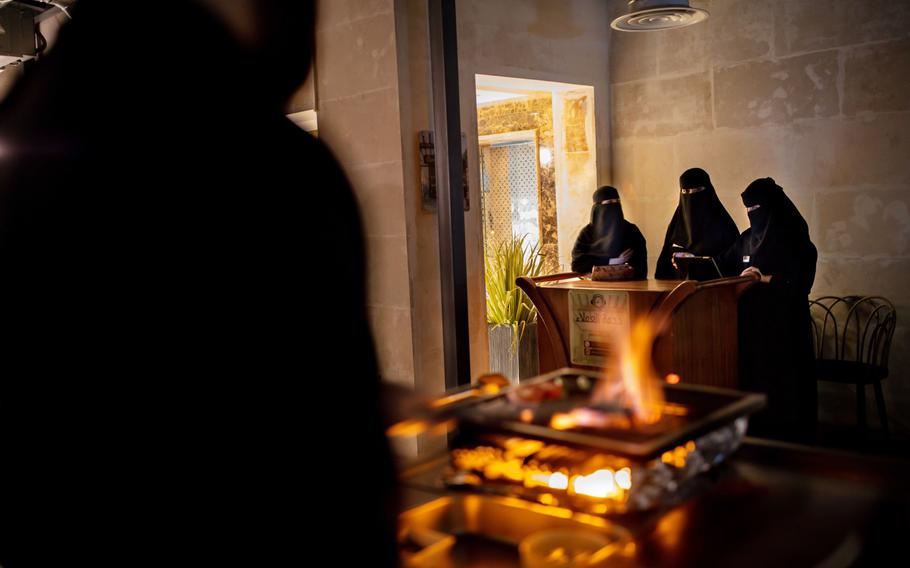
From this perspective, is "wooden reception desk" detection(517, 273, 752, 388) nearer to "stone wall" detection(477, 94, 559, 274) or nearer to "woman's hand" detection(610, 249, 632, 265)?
"woman's hand" detection(610, 249, 632, 265)

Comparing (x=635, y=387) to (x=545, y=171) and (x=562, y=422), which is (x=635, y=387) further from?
(x=545, y=171)

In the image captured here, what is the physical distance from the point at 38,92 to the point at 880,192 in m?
5.27

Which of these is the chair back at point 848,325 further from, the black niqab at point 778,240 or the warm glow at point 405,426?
the warm glow at point 405,426

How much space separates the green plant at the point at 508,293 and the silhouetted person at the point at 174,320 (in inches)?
182

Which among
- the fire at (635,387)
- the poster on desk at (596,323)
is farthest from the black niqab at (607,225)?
the fire at (635,387)

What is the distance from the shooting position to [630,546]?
48.0 inches

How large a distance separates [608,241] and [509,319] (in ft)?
2.80

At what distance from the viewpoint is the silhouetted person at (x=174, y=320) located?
3.31 ft

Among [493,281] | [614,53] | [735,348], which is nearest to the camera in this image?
[735,348]

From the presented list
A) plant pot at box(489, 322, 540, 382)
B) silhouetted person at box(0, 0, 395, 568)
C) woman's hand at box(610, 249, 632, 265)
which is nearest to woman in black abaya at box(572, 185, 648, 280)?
woman's hand at box(610, 249, 632, 265)

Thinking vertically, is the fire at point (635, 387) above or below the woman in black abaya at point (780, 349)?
above

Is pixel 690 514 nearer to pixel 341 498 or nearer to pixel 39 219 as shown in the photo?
pixel 341 498

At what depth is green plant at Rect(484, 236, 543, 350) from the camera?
225 inches

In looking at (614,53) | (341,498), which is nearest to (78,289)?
(341,498)
